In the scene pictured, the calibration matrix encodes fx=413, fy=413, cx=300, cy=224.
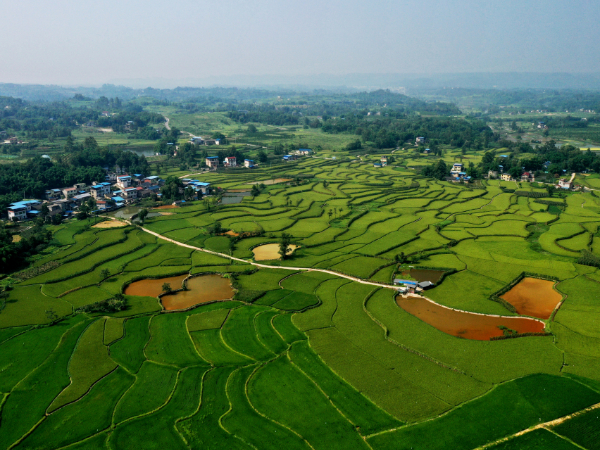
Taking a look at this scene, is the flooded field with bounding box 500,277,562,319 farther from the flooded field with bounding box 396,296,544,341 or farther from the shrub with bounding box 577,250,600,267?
the shrub with bounding box 577,250,600,267

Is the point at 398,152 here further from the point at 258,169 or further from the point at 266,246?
the point at 266,246

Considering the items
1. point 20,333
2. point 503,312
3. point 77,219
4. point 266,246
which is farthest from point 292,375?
point 77,219

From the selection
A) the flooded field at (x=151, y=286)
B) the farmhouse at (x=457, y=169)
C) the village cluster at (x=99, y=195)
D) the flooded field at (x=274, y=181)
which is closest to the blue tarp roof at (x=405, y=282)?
the flooded field at (x=151, y=286)

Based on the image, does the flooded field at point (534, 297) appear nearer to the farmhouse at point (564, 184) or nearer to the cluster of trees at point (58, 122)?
the farmhouse at point (564, 184)

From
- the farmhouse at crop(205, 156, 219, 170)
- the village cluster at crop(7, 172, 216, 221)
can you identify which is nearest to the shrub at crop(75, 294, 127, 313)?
the village cluster at crop(7, 172, 216, 221)

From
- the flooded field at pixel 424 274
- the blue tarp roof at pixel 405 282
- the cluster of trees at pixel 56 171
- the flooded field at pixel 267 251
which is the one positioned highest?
the cluster of trees at pixel 56 171

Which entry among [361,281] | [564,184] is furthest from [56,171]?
[564,184]
